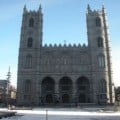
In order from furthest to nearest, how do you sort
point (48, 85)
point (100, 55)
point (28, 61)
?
point (28, 61) < point (100, 55) < point (48, 85)

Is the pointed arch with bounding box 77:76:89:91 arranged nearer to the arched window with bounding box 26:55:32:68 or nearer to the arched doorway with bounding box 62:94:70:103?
the arched doorway with bounding box 62:94:70:103

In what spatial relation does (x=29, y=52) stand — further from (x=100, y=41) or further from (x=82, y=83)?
(x=100, y=41)

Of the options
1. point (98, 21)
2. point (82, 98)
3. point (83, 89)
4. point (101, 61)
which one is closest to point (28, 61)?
point (83, 89)

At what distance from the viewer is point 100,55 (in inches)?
2360

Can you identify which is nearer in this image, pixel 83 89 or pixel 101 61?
pixel 83 89

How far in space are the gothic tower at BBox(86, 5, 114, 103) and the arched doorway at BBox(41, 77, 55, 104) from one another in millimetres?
10523

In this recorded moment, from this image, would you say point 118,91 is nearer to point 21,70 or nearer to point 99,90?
point 99,90

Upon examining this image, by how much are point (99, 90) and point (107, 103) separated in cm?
380

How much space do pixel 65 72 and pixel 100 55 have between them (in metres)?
9.97

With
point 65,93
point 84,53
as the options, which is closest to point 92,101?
point 65,93

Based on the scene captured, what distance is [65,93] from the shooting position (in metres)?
58.6

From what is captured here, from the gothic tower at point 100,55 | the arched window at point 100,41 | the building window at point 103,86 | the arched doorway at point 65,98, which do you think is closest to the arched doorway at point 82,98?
the arched doorway at point 65,98

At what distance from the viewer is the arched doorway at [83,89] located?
2285 inches

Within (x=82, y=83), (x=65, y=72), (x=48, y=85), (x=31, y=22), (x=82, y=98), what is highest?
(x=31, y=22)
